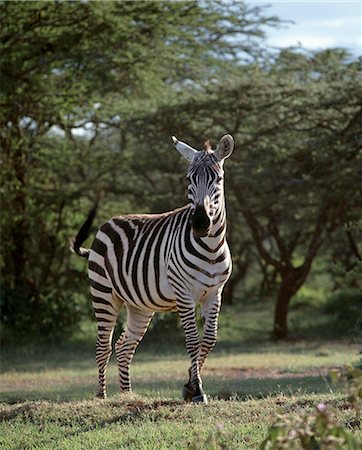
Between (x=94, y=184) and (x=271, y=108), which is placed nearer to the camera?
(x=271, y=108)

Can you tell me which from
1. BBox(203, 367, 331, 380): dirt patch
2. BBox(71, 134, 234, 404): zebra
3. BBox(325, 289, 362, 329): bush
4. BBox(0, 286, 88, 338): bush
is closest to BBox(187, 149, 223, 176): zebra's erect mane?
BBox(71, 134, 234, 404): zebra

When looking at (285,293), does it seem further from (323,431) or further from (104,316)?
(323,431)

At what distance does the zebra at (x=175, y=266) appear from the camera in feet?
26.4

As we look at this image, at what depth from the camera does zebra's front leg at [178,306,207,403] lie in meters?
8.08

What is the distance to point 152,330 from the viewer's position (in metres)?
18.9

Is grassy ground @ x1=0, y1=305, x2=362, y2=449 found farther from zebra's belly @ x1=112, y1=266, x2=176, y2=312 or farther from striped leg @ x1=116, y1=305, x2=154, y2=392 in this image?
zebra's belly @ x1=112, y1=266, x2=176, y2=312

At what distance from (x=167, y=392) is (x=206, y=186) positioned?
3.31 meters

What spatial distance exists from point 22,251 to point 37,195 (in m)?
1.38

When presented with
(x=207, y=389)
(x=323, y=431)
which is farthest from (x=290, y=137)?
(x=323, y=431)

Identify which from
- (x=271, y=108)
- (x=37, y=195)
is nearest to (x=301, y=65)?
(x=271, y=108)

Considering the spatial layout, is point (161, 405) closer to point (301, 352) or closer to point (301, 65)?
point (301, 352)

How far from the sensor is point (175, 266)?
8.44m

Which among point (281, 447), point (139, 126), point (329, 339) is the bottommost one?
point (329, 339)

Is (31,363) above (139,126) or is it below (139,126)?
below
